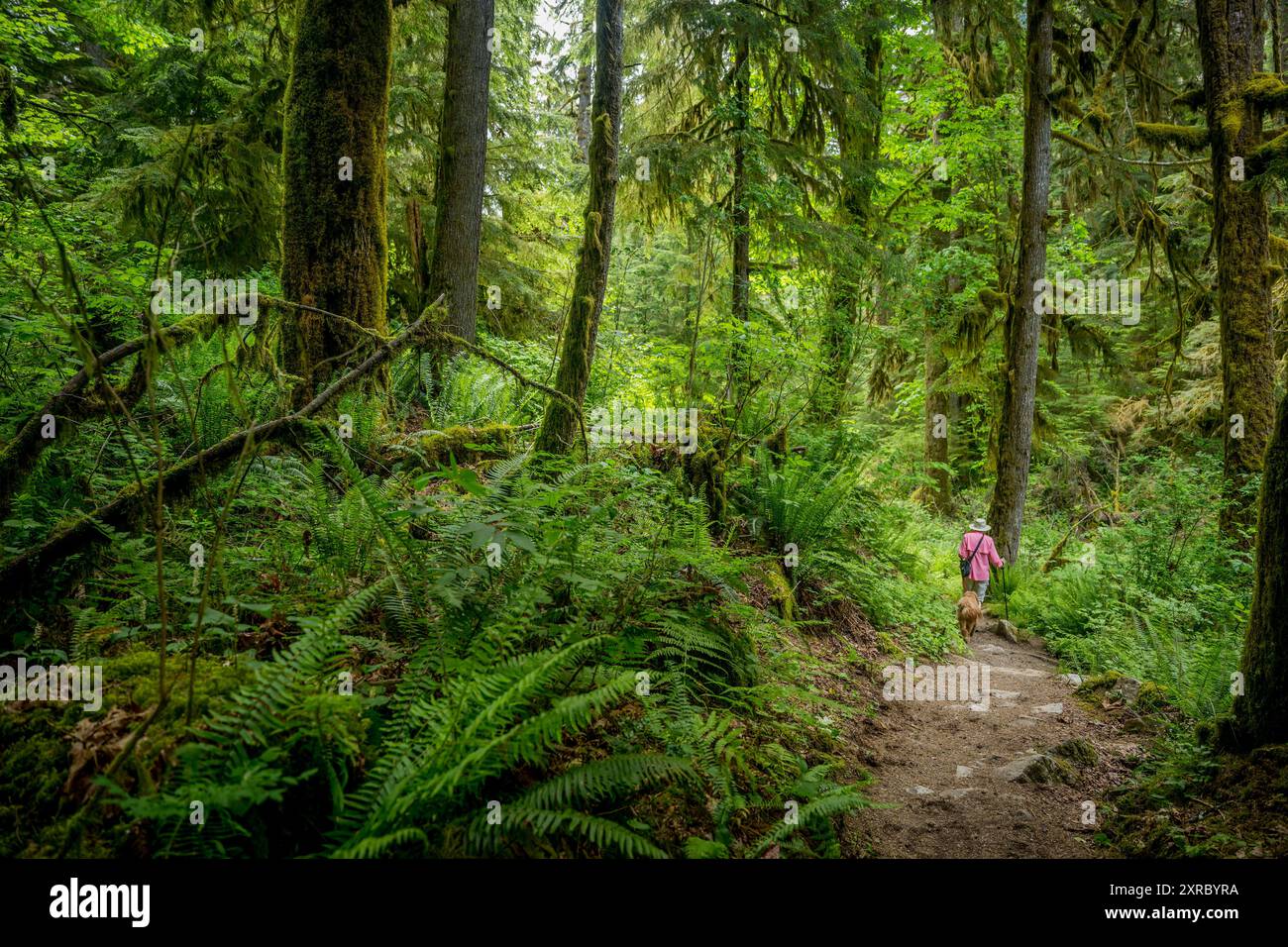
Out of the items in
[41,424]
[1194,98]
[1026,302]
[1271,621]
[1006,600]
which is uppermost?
[1194,98]

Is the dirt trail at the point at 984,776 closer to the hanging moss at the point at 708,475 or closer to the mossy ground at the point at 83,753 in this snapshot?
the hanging moss at the point at 708,475

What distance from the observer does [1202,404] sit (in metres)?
12.2

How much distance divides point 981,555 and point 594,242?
7795 mm

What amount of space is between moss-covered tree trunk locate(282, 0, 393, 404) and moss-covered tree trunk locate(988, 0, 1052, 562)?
1001 centimetres

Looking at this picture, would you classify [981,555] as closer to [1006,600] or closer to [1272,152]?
[1006,600]

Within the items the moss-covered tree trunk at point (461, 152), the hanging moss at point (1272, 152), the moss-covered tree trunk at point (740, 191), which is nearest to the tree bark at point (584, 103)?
the moss-covered tree trunk at point (740, 191)

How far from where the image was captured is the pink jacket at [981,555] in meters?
9.48

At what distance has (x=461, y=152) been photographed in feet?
29.6

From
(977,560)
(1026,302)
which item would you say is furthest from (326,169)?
(1026,302)

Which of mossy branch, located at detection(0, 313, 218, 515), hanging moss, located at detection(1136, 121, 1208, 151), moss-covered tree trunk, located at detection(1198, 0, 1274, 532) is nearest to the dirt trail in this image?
mossy branch, located at detection(0, 313, 218, 515)

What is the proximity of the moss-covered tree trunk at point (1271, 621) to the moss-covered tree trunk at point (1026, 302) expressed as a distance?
7963mm

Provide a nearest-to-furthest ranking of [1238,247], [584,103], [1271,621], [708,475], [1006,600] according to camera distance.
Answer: [1271,621] < [708,475] < [1238,247] < [1006,600] < [584,103]
